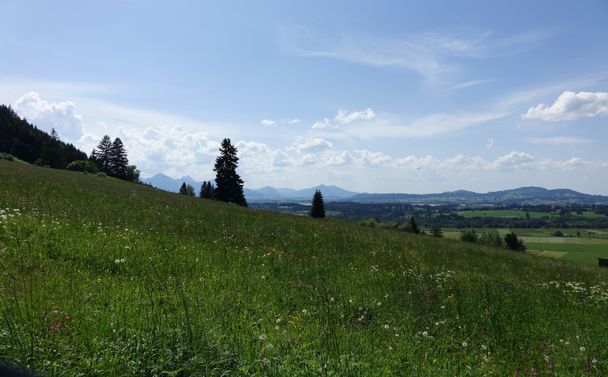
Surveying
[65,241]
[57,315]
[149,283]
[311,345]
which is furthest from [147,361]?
[65,241]

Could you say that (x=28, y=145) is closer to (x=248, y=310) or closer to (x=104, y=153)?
(x=104, y=153)

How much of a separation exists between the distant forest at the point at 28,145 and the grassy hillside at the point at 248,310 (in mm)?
93750

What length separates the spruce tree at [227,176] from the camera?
2665 inches

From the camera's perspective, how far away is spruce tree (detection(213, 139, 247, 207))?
67.7m

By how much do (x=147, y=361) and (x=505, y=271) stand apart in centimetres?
1737

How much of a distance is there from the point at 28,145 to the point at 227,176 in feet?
224

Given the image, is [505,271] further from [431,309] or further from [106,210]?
[106,210]

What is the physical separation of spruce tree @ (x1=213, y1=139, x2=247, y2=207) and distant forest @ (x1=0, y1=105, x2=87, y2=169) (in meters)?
48.9

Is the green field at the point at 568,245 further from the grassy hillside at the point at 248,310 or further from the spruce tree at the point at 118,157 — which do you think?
the spruce tree at the point at 118,157

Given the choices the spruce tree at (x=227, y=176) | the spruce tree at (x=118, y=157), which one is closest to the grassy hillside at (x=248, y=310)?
the spruce tree at (x=227, y=176)

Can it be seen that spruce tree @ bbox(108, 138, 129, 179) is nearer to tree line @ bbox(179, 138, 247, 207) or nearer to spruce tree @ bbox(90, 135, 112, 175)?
spruce tree @ bbox(90, 135, 112, 175)

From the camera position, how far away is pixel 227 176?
68250 mm

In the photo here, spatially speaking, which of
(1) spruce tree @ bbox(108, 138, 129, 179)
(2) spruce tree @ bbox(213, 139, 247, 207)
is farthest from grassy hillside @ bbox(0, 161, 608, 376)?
(1) spruce tree @ bbox(108, 138, 129, 179)

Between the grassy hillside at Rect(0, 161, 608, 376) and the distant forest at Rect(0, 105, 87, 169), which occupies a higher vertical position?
the distant forest at Rect(0, 105, 87, 169)
